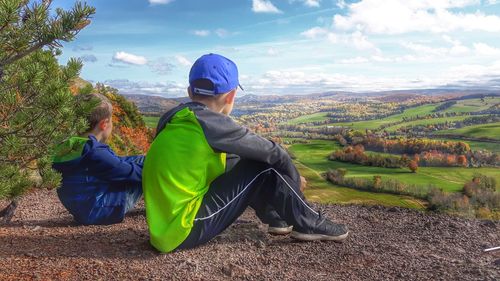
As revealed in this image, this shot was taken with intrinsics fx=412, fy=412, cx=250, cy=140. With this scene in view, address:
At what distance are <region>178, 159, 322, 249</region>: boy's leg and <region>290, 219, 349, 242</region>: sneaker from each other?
24 cm

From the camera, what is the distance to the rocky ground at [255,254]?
144 inches

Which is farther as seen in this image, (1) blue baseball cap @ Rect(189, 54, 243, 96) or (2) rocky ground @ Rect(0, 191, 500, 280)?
(1) blue baseball cap @ Rect(189, 54, 243, 96)

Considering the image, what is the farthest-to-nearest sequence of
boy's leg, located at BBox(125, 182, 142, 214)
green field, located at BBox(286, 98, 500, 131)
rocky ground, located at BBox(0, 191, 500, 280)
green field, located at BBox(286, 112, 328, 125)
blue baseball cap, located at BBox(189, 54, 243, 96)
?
1. green field, located at BBox(286, 112, 328, 125)
2. green field, located at BBox(286, 98, 500, 131)
3. boy's leg, located at BBox(125, 182, 142, 214)
4. blue baseball cap, located at BBox(189, 54, 243, 96)
5. rocky ground, located at BBox(0, 191, 500, 280)

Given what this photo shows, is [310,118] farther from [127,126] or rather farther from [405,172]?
[127,126]

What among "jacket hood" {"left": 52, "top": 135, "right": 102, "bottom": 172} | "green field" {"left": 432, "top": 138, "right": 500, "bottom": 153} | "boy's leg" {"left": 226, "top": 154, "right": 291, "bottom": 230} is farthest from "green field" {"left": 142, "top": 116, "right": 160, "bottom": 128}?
"green field" {"left": 432, "top": 138, "right": 500, "bottom": 153}

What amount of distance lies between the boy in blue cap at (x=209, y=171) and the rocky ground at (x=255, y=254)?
0.31 metres

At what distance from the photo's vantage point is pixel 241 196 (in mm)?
4125

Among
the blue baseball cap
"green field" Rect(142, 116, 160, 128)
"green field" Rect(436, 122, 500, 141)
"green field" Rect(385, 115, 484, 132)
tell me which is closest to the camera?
the blue baseball cap

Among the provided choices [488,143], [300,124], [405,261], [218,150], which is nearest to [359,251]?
[405,261]

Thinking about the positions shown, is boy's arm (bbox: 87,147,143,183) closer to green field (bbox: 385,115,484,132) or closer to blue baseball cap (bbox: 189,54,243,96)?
blue baseball cap (bbox: 189,54,243,96)

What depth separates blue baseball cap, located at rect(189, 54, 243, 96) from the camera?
12.8ft

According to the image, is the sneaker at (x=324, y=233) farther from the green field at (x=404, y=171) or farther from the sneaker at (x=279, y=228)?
the green field at (x=404, y=171)

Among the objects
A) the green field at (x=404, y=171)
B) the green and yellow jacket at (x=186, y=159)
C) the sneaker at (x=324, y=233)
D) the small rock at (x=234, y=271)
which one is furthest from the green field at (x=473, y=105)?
the small rock at (x=234, y=271)

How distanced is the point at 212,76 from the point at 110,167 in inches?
76.2
